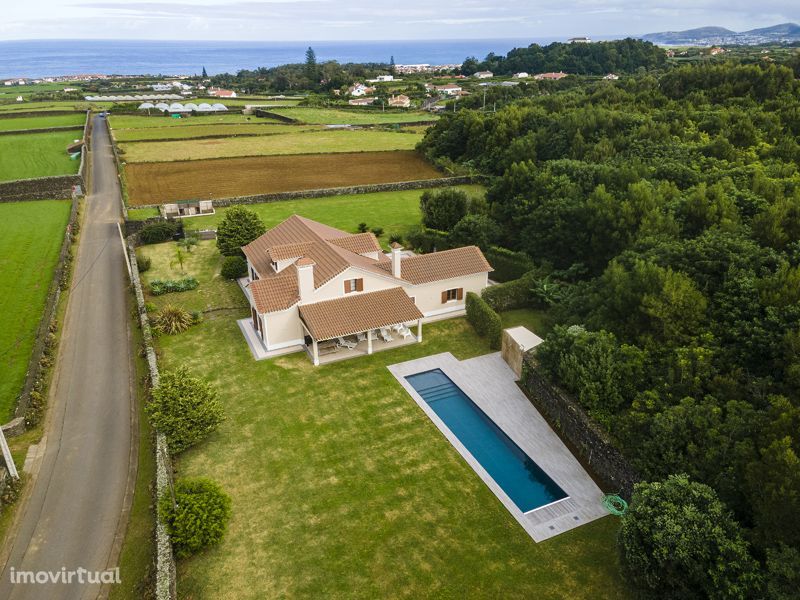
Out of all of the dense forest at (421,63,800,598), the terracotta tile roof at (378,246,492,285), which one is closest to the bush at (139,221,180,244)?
the terracotta tile roof at (378,246,492,285)

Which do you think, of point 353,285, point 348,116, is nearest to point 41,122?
point 348,116

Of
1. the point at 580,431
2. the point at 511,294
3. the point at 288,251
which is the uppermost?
the point at 288,251

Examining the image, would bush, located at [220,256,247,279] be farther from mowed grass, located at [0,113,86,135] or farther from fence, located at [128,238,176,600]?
mowed grass, located at [0,113,86,135]

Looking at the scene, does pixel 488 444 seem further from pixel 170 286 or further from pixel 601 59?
pixel 601 59

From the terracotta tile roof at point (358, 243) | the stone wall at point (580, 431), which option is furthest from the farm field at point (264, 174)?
the stone wall at point (580, 431)

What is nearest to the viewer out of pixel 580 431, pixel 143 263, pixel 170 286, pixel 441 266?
pixel 580 431

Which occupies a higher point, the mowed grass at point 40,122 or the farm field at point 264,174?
the mowed grass at point 40,122

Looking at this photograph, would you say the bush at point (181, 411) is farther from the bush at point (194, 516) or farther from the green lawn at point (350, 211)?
the green lawn at point (350, 211)

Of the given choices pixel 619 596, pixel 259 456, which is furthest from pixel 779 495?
pixel 259 456
